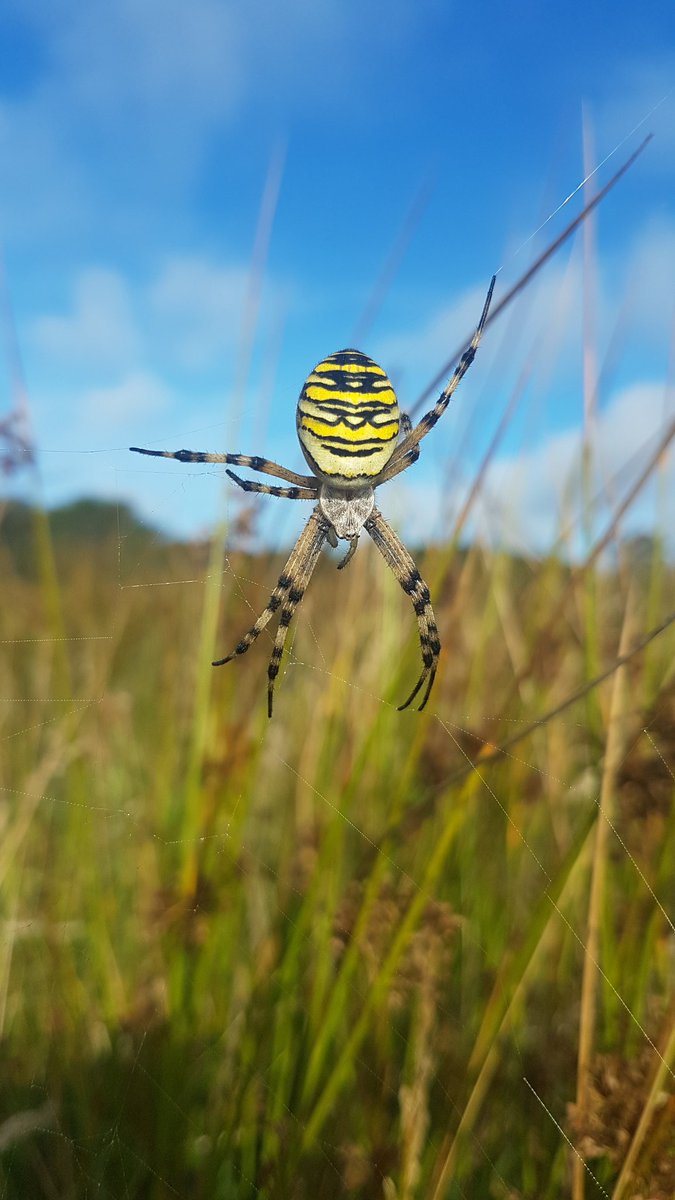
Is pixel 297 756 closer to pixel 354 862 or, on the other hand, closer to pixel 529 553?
pixel 354 862

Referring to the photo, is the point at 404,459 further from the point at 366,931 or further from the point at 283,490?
the point at 366,931

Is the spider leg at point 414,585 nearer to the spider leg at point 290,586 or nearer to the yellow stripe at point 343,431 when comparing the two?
the spider leg at point 290,586

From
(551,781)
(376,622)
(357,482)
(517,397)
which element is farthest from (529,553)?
(357,482)

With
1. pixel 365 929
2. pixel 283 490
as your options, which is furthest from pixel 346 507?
pixel 365 929

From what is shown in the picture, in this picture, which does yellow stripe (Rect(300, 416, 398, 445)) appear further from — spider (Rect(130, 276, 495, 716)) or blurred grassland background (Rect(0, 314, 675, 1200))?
blurred grassland background (Rect(0, 314, 675, 1200))

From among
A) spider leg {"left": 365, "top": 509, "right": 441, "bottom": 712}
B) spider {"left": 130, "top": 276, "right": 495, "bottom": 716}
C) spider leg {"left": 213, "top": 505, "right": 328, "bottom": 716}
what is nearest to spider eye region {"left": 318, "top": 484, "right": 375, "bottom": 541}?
spider {"left": 130, "top": 276, "right": 495, "bottom": 716}
